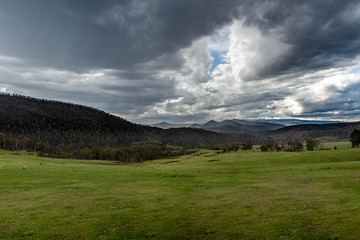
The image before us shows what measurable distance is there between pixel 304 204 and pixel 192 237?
12.8 m

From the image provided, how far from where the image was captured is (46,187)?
→ 28.8 m

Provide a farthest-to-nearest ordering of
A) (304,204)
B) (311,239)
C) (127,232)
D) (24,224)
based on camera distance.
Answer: (304,204), (24,224), (127,232), (311,239)

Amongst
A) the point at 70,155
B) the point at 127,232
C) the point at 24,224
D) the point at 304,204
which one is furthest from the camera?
the point at 70,155

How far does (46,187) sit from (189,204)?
67.2 ft

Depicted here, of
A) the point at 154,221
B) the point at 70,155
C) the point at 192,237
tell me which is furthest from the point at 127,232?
the point at 70,155

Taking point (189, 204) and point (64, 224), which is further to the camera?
point (189, 204)

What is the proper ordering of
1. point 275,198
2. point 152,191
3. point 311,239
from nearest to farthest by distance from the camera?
point 311,239 → point 275,198 → point 152,191

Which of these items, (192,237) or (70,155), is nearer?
(192,237)

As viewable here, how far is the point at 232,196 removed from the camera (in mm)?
24281

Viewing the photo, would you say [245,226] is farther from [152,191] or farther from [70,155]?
[70,155]

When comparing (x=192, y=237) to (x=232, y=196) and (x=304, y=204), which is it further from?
(x=304, y=204)

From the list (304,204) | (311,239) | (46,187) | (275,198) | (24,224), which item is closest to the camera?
(311,239)

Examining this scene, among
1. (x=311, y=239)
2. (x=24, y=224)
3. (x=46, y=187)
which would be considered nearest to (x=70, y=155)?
(x=46, y=187)

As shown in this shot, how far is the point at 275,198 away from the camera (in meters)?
23.0
